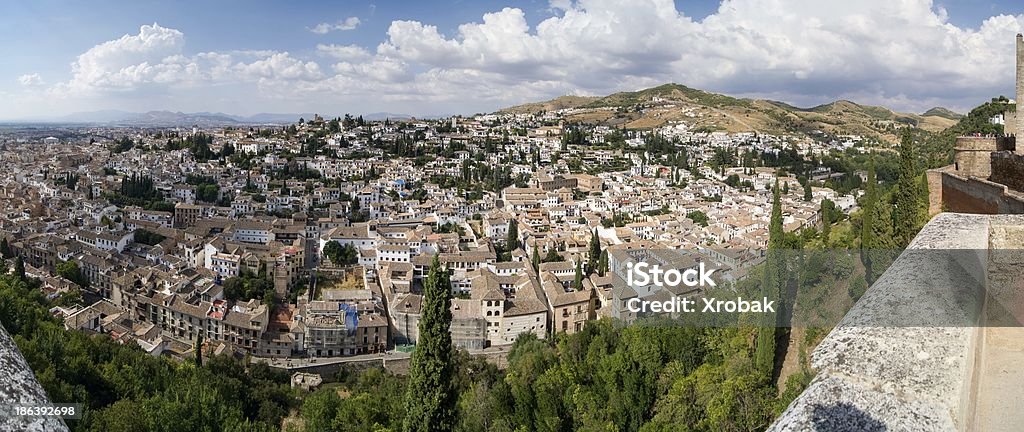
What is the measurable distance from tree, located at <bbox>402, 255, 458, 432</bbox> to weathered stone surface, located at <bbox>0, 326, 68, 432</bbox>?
4.65 m

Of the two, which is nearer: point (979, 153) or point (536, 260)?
point (979, 153)

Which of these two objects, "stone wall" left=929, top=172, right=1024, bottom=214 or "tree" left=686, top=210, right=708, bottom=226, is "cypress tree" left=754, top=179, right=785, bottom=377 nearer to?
"stone wall" left=929, top=172, right=1024, bottom=214

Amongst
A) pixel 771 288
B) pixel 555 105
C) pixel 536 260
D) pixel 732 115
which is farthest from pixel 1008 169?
pixel 555 105

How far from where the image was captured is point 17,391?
791mm

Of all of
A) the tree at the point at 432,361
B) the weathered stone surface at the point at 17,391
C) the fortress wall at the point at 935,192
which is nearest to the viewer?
the weathered stone surface at the point at 17,391

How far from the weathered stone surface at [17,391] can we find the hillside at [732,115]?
51343mm

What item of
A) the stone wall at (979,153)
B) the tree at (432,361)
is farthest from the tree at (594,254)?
the tree at (432,361)

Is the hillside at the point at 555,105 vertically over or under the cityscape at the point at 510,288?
over

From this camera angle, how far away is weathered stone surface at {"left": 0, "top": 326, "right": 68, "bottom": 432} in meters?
0.73

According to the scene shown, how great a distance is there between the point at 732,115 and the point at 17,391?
64.9 metres

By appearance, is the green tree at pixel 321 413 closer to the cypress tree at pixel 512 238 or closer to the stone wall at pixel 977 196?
the stone wall at pixel 977 196

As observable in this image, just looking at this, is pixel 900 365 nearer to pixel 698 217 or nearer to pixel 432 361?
pixel 432 361

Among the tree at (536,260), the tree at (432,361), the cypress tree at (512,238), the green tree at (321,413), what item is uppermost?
the tree at (432,361)

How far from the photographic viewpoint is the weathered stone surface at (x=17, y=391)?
73 centimetres
